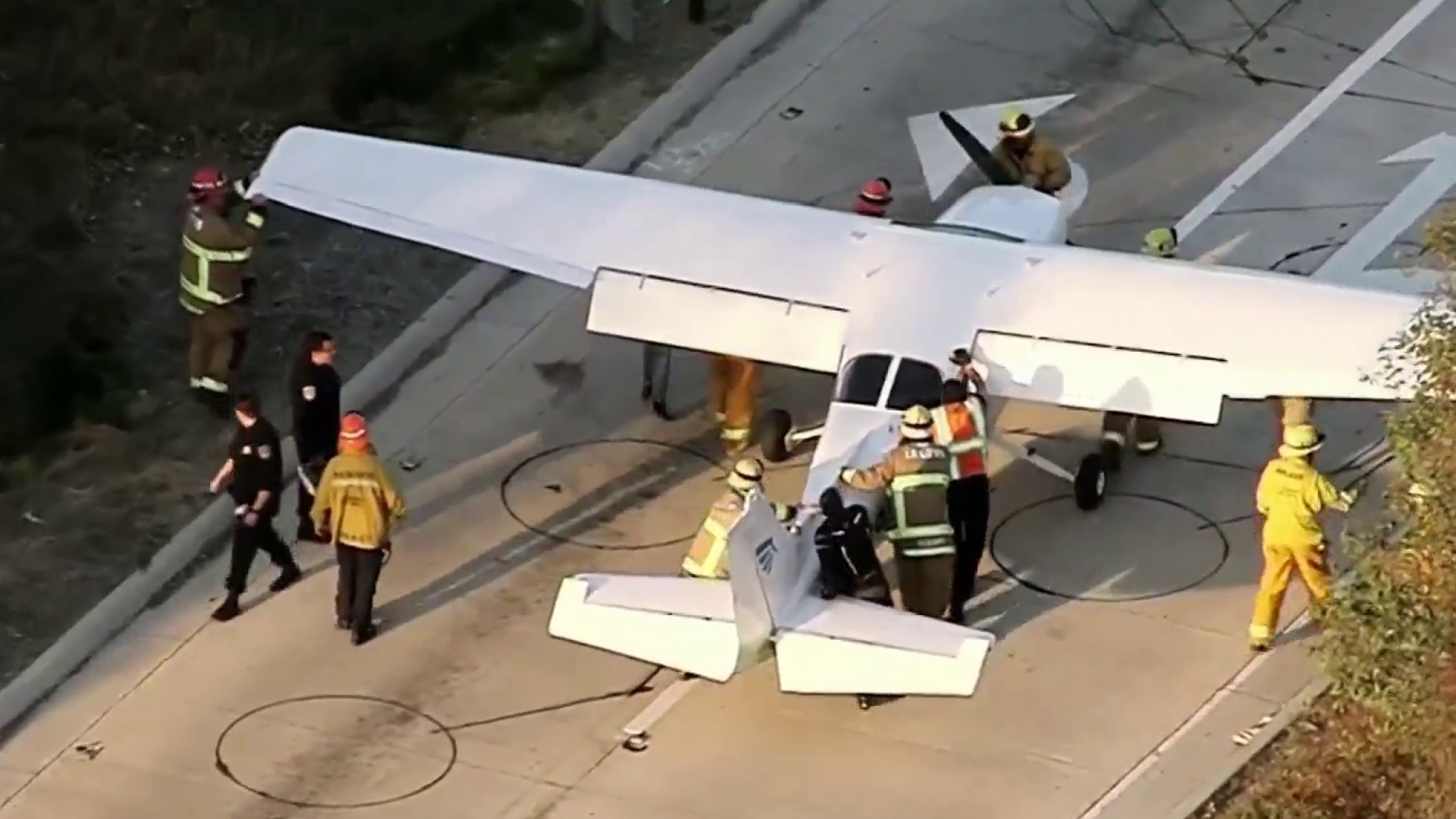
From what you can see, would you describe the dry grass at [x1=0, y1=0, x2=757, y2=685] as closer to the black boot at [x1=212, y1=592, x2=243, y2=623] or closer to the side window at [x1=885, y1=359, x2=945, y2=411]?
the black boot at [x1=212, y1=592, x2=243, y2=623]

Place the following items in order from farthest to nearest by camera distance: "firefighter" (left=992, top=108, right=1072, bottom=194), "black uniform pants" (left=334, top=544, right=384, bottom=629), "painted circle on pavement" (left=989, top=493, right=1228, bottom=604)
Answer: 1. "firefighter" (left=992, top=108, right=1072, bottom=194)
2. "painted circle on pavement" (left=989, top=493, right=1228, bottom=604)
3. "black uniform pants" (left=334, top=544, right=384, bottom=629)

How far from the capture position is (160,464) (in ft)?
65.5

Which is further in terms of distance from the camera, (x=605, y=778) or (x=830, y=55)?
(x=830, y=55)

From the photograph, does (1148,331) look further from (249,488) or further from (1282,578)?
(249,488)

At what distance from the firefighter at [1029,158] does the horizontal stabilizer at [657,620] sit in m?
5.67

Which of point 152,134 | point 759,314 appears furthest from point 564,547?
point 152,134

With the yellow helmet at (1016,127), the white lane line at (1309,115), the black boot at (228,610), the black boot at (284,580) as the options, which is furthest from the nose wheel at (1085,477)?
Answer: the black boot at (228,610)

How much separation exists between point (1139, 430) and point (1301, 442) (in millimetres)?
3041

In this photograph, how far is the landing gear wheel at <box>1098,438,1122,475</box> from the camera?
63.9 ft

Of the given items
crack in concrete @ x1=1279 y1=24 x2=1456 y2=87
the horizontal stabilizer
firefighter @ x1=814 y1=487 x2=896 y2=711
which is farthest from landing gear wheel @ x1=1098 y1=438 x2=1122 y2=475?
crack in concrete @ x1=1279 y1=24 x2=1456 y2=87

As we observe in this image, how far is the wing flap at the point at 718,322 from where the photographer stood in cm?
1867

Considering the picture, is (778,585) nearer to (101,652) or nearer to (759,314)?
(759,314)

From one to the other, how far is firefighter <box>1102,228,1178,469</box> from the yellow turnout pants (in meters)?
2.04

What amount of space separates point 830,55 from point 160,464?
8407mm
